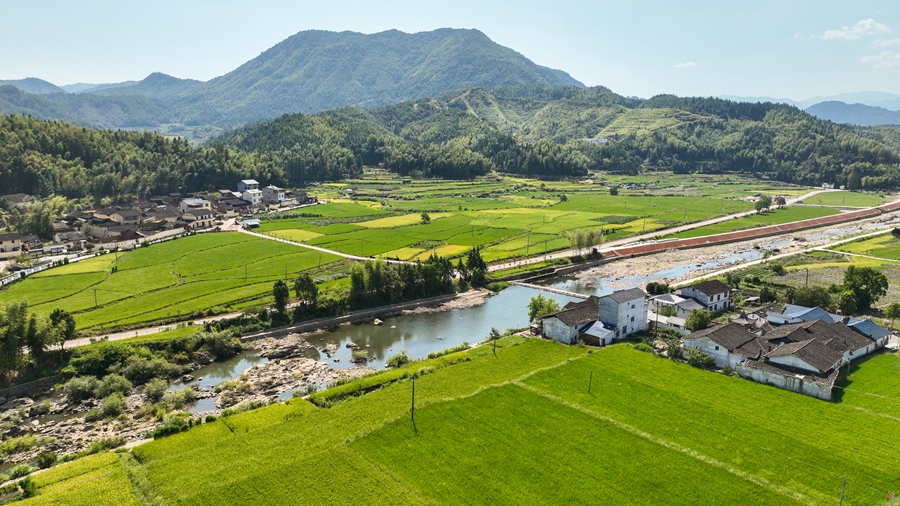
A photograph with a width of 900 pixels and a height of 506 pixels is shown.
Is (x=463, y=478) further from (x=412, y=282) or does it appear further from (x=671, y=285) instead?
(x=671, y=285)

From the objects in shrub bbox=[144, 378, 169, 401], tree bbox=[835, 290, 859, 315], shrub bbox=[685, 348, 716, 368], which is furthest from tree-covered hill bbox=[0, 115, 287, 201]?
tree bbox=[835, 290, 859, 315]

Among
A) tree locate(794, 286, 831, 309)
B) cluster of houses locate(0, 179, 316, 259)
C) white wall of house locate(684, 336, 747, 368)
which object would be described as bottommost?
white wall of house locate(684, 336, 747, 368)

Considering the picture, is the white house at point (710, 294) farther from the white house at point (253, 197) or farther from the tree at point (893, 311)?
the white house at point (253, 197)

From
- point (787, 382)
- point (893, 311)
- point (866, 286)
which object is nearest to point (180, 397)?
point (787, 382)

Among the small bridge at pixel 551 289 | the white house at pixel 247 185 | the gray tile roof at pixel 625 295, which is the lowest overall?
the small bridge at pixel 551 289

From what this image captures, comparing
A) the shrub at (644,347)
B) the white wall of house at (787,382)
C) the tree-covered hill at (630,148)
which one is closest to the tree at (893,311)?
the white wall of house at (787,382)

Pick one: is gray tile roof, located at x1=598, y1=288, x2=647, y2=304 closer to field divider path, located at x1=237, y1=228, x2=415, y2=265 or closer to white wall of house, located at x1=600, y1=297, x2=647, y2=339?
white wall of house, located at x1=600, y1=297, x2=647, y2=339
